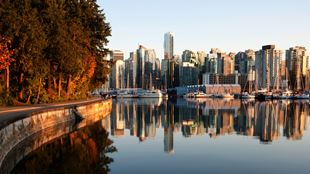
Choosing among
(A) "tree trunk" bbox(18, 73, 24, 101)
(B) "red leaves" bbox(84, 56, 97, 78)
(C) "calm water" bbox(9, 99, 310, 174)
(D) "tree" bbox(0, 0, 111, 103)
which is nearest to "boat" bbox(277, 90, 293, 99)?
(D) "tree" bbox(0, 0, 111, 103)

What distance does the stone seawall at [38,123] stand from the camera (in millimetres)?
23561

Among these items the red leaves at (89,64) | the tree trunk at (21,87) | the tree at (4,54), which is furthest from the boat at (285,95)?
the tree at (4,54)

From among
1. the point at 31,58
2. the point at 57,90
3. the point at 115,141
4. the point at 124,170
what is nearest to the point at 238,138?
the point at 115,141

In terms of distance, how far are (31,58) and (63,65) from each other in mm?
8036

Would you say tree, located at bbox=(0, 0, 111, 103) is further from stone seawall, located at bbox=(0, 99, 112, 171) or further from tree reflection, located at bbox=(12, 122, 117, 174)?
tree reflection, located at bbox=(12, 122, 117, 174)

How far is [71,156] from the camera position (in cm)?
2762

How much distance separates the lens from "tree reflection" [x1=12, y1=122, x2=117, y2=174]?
23578mm

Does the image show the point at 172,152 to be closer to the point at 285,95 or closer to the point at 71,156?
the point at 71,156

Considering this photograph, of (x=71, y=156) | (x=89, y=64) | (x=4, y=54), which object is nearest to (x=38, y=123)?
(x=71, y=156)

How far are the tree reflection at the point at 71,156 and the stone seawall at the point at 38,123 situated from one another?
2.90 ft

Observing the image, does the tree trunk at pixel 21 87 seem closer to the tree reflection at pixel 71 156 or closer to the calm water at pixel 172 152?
the calm water at pixel 172 152

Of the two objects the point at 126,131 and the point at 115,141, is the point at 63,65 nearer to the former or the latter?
the point at 126,131

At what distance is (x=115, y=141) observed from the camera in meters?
35.9

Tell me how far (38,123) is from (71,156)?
7594mm
